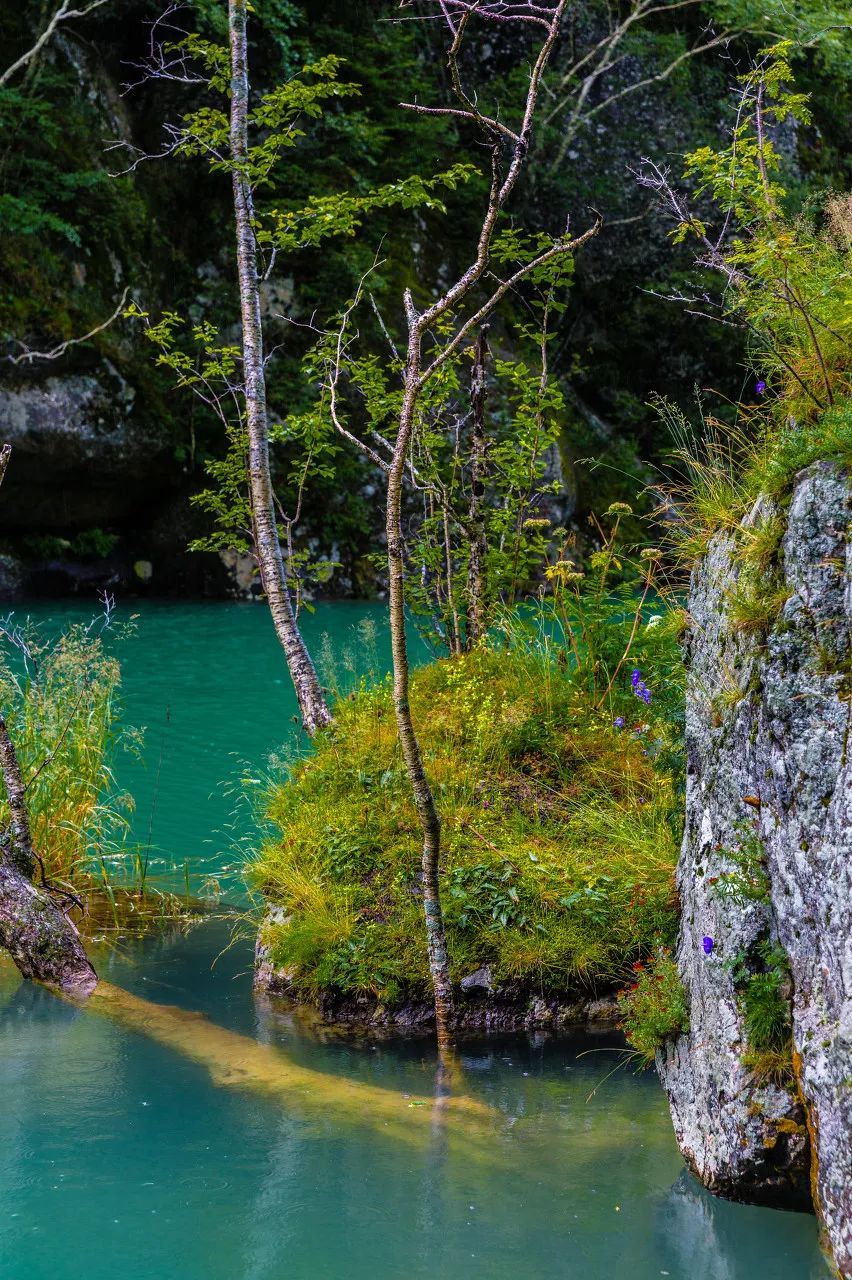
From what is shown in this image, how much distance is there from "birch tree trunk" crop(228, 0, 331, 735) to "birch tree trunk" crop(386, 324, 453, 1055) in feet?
7.36

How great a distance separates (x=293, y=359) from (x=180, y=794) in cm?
1118

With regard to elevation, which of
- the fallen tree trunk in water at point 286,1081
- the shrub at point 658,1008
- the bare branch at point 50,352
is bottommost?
the fallen tree trunk in water at point 286,1081

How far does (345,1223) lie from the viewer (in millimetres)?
3531

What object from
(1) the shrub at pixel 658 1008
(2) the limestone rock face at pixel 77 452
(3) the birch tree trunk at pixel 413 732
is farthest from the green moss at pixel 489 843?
(2) the limestone rock face at pixel 77 452

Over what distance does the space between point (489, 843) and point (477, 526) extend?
2.62 m

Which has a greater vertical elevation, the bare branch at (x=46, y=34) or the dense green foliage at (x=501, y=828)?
the bare branch at (x=46, y=34)

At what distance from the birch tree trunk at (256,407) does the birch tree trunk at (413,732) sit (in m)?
2.24

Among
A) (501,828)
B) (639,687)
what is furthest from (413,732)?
(639,687)

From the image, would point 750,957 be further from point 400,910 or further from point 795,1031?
point 400,910

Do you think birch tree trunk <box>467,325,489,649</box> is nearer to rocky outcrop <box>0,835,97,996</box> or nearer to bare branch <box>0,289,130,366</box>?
rocky outcrop <box>0,835,97,996</box>

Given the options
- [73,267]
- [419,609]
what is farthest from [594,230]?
[73,267]

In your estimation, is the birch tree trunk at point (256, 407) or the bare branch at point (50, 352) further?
the bare branch at point (50, 352)

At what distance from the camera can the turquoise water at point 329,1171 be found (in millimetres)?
3344

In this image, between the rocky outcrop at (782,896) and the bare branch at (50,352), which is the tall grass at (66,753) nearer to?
the rocky outcrop at (782,896)
